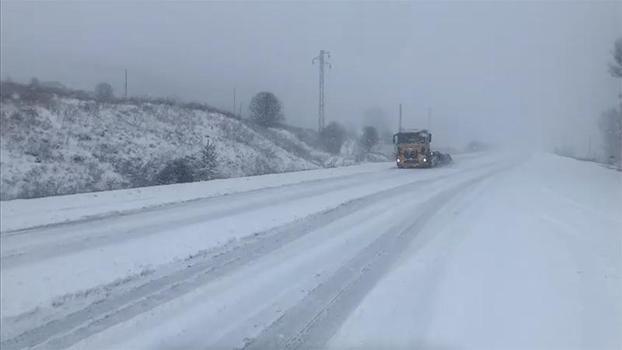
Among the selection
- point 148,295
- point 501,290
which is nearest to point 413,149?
point 501,290

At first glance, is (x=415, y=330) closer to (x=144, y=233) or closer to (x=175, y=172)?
(x=175, y=172)

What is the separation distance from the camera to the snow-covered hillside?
16.3ft

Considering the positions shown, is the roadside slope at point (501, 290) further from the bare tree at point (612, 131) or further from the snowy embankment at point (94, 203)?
the bare tree at point (612, 131)

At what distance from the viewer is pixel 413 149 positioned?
120 feet

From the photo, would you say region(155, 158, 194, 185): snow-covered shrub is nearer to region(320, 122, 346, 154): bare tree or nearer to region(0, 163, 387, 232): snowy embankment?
region(0, 163, 387, 232): snowy embankment

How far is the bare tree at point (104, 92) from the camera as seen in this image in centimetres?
692

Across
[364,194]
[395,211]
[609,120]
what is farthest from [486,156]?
[395,211]

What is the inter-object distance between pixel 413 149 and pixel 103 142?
103 feet

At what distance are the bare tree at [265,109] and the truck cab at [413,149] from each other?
23.8m

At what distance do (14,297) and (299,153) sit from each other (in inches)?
475

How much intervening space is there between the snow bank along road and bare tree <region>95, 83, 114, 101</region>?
1408mm

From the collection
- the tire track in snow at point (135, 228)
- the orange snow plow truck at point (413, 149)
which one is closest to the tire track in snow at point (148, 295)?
the tire track in snow at point (135, 228)

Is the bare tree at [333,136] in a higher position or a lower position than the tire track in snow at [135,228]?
higher

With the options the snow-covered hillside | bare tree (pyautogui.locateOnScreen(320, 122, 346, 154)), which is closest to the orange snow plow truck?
bare tree (pyautogui.locateOnScreen(320, 122, 346, 154))
